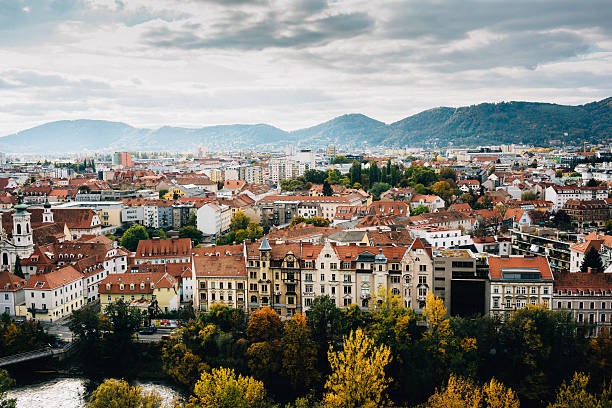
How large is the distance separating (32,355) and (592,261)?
189ft

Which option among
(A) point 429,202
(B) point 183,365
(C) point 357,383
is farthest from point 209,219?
(C) point 357,383

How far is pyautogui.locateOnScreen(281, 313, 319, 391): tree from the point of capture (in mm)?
42156

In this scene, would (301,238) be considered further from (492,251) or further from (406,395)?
(406,395)

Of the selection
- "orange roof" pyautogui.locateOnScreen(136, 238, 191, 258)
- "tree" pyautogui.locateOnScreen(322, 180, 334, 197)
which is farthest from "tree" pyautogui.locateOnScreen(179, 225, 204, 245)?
"tree" pyautogui.locateOnScreen(322, 180, 334, 197)

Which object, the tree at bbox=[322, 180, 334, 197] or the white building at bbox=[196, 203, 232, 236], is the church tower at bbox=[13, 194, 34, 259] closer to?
the white building at bbox=[196, 203, 232, 236]

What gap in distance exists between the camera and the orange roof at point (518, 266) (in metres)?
46.9

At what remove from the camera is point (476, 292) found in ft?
157

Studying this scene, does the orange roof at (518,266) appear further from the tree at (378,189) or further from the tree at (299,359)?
the tree at (378,189)

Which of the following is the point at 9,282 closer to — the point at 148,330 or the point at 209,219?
the point at 148,330

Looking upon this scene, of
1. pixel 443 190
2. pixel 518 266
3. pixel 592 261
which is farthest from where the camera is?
pixel 443 190

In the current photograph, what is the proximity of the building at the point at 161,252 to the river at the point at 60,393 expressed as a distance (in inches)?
984

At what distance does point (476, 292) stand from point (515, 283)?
3425 millimetres

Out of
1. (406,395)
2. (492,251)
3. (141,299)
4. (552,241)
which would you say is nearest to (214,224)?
(141,299)

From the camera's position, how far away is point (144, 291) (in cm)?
5588
